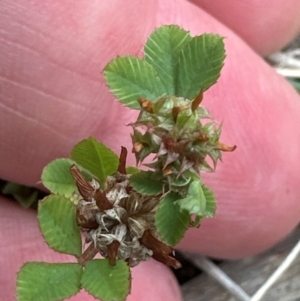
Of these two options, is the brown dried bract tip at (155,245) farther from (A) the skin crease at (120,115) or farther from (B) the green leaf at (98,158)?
(A) the skin crease at (120,115)

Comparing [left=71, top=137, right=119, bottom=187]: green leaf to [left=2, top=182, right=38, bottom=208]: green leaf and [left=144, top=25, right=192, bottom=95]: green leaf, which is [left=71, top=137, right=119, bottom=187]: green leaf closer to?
[left=144, top=25, right=192, bottom=95]: green leaf

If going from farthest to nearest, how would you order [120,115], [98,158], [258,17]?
[258,17] → [120,115] → [98,158]

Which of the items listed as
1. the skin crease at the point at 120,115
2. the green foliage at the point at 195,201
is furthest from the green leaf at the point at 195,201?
the skin crease at the point at 120,115

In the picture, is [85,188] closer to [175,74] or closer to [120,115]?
[175,74]

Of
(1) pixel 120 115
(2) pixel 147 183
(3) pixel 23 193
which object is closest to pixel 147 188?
(2) pixel 147 183

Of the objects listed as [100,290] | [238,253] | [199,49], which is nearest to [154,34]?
[199,49]

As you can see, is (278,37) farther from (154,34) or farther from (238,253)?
(154,34)

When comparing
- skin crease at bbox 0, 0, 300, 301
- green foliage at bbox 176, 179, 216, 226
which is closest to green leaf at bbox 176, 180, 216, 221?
green foliage at bbox 176, 179, 216, 226

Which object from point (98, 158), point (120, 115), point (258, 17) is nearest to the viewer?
point (98, 158)
